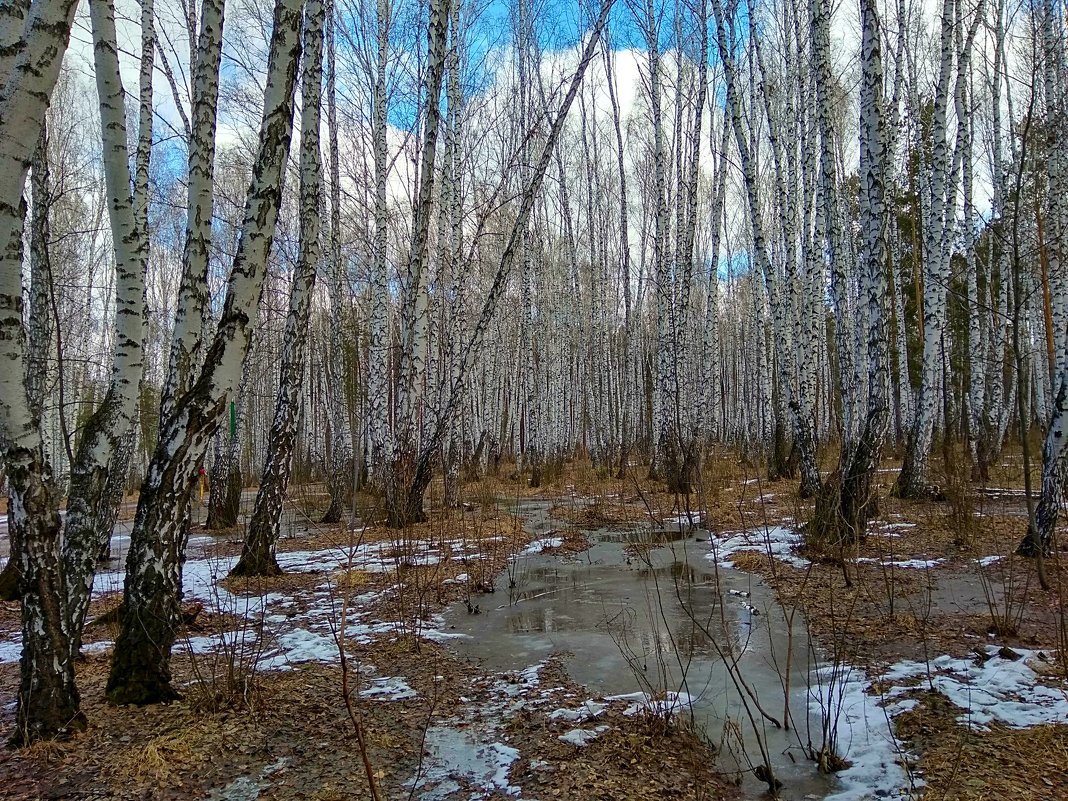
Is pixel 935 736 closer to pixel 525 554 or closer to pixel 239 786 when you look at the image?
pixel 239 786

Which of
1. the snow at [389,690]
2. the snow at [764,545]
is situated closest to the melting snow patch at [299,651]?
the snow at [389,690]

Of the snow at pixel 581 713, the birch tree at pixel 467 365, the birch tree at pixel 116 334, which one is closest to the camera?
the snow at pixel 581 713

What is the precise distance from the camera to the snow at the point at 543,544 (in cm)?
787

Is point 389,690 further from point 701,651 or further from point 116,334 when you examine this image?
point 116,334

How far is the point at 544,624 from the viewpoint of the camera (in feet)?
16.3

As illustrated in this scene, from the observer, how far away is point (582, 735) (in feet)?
9.80

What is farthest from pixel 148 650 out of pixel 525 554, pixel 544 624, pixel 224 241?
pixel 224 241

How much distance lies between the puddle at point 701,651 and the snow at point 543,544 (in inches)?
8.1

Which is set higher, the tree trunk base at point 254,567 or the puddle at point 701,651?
the tree trunk base at point 254,567

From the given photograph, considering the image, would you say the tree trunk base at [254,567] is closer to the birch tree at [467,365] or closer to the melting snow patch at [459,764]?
the birch tree at [467,365]

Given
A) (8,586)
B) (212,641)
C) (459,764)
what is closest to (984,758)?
(459,764)

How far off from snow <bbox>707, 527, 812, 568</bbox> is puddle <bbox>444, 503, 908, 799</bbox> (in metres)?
0.25

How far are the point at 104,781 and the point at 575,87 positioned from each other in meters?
7.42

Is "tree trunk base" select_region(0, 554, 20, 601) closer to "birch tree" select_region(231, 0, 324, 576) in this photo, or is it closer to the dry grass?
"birch tree" select_region(231, 0, 324, 576)
